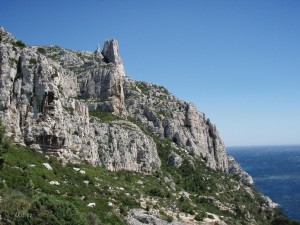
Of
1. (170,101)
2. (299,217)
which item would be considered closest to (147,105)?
(170,101)

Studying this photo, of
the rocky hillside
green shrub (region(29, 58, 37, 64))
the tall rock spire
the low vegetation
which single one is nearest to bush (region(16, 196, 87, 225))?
the low vegetation

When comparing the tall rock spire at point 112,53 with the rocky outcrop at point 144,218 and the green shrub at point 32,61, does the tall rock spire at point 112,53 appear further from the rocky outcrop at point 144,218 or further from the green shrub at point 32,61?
the rocky outcrop at point 144,218

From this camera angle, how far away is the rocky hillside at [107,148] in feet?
184

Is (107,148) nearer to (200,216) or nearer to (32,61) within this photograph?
(32,61)

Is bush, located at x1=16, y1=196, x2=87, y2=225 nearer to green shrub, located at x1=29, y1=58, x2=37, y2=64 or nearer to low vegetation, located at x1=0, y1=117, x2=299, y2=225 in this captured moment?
low vegetation, located at x1=0, y1=117, x2=299, y2=225

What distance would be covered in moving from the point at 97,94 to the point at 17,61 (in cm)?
4821

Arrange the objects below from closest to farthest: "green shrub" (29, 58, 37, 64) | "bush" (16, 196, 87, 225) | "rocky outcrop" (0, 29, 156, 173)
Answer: "bush" (16, 196, 87, 225), "rocky outcrop" (0, 29, 156, 173), "green shrub" (29, 58, 37, 64)

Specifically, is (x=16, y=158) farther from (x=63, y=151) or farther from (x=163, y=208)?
(x=163, y=208)

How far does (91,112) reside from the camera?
4203 inches

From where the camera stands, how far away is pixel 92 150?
79438 millimetres

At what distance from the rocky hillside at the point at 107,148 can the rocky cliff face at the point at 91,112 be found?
0.20m

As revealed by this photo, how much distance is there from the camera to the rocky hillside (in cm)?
5594

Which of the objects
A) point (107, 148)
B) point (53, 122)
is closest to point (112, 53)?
point (107, 148)

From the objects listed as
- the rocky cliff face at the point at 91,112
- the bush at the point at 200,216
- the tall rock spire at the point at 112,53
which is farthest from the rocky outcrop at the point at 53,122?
the tall rock spire at the point at 112,53
